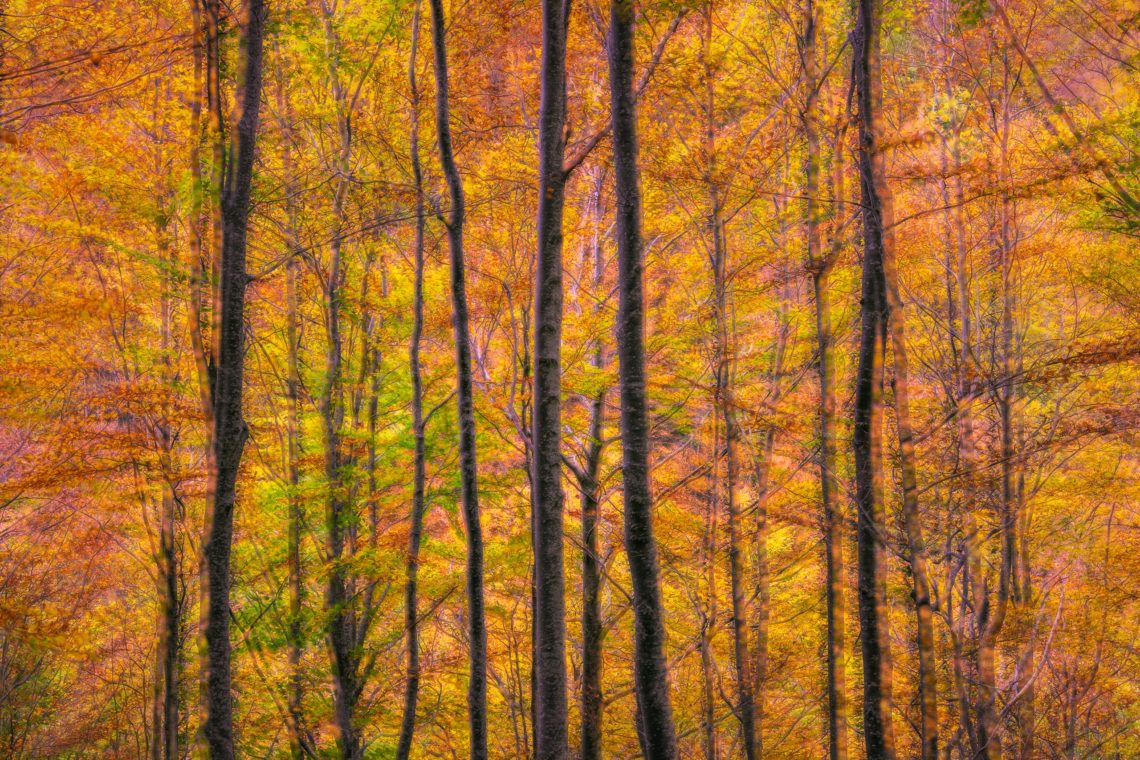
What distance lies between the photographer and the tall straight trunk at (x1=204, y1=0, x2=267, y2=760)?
4.79 meters

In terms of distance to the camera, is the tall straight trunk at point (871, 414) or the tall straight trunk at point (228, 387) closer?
the tall straight trunk at point (871, 414)

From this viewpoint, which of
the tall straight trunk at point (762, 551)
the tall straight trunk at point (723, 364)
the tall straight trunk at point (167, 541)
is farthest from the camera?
the tall straight trunk at point (762, 551)

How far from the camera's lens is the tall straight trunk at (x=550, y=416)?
4957 mm

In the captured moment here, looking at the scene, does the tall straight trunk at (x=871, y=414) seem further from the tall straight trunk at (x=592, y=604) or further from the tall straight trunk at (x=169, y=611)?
the tall straight trunk at (x=169, y=611)

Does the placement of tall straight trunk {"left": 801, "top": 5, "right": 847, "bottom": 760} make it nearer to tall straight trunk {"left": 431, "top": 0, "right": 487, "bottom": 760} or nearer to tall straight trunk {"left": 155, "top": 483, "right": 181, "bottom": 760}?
tall straight trunk {"left": 431, "top": 0, "right": 487, "bottom": 760}

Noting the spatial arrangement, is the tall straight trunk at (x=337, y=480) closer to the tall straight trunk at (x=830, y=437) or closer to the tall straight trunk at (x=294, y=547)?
the tall straight trunk at (x=294, y=547)

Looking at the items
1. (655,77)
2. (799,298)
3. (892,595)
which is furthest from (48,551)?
(892,595)

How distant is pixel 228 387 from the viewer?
16.3 ft

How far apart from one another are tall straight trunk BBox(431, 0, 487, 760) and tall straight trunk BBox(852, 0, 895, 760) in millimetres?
3261

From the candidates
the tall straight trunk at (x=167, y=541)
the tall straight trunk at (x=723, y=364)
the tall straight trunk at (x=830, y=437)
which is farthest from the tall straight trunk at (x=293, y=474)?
the tall straight trunk at (x=830, y=437)


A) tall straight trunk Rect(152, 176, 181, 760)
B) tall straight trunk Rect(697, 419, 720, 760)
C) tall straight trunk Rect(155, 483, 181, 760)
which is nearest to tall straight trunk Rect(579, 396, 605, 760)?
tall straight trunk Rect(697, 419, 720, 760)

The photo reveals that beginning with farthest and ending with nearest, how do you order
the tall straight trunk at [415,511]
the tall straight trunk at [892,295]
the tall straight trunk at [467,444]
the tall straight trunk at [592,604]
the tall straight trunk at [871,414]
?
the tall straight trunk at [592,604]
the tall straight trunk at [415,511]
the tall straight trunk at [467,444]
the tall straight trunk at [871,414]
the tall straight trunk at [892,295]

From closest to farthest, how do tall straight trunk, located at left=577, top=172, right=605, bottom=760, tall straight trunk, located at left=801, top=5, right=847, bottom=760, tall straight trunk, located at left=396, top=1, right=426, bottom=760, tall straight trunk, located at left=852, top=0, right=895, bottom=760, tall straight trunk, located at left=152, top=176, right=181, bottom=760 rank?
tall straight trunk, located at left=852, top=0, right=895, bottom=760, tall straight trunk, located at left=801, top=5, right=847, bottom=760, tall straight trunk, located at left=396, top=1, right=426, bottom=760, tall straight trunk, located at left=577, top=172, right=605, bottom=760, tall straight trunk, located at left=152, top=176, right=181, bottom=760

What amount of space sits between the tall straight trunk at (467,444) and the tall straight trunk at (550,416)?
1.20 metres
